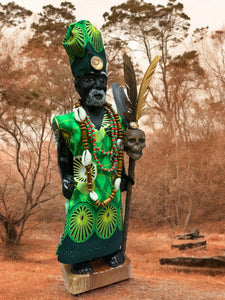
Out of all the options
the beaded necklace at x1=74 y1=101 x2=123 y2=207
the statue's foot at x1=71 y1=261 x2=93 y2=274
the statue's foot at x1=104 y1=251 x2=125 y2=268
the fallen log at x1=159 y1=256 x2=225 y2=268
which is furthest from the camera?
the fallen log at x1=159 y1=256 x2=225 y2=268

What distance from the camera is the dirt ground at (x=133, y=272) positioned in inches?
110

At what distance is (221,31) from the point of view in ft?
27.8

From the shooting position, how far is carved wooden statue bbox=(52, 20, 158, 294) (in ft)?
8.71

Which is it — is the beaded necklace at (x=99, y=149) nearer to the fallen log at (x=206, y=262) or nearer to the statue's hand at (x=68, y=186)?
the statue's hand at (x=68, y=186)

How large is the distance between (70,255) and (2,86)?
456cm

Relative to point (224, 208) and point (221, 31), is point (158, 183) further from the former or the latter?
point (221, 31)

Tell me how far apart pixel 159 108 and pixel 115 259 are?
21.0ft

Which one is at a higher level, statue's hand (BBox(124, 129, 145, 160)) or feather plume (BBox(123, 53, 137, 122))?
feather plume (BBox(123, 53, 137, 122))

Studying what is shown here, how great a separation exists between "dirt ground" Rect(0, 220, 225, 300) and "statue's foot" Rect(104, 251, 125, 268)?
188mm

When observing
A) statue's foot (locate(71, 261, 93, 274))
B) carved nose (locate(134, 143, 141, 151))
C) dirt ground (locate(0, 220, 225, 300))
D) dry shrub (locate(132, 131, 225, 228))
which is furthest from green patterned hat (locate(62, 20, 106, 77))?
dry shrub (locate(132, 131, 225, 228))

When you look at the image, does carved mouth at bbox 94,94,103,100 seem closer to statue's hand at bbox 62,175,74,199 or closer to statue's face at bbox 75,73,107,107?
statue's face at bbox 75,73,107,107

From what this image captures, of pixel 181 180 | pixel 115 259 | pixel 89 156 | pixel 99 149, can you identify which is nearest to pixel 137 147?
pixel 99 149

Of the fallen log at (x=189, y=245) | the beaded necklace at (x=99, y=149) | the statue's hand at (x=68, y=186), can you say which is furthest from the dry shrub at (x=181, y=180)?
the statue's hand at (x=68, y=186)

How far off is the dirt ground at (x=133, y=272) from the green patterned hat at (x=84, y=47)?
1.96m
